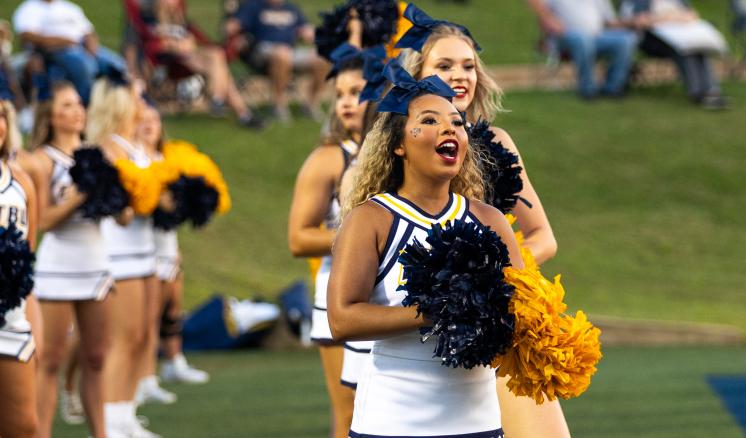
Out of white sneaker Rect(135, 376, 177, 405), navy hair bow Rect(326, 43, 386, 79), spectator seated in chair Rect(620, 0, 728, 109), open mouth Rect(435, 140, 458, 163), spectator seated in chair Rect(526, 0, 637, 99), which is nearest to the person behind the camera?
open mouth Rect(435, 140, 458, 163)

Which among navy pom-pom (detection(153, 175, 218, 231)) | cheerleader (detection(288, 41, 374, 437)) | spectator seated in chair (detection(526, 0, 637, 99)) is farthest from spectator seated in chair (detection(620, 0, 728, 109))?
cheerleader (detection(288, 41, 374, 437))

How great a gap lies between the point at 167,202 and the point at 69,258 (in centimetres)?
131

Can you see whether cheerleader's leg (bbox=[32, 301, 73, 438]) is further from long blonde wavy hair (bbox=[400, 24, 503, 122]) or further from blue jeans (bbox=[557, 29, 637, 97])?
blue jeans (bbox=[557, 29, 637, 97])

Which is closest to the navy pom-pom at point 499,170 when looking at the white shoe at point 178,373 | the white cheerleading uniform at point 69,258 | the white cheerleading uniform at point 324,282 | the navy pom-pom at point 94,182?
the white cheerleading uniform at point 324,282

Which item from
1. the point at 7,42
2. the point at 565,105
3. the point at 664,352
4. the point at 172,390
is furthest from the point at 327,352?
the point at 565,105

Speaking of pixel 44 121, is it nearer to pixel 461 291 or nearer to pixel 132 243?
pixel 132 243

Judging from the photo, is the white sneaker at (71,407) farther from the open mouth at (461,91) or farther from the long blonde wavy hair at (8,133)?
the open mouth at (461,91)

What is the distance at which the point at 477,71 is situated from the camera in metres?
4.29

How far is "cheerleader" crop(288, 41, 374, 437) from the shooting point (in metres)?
4.78

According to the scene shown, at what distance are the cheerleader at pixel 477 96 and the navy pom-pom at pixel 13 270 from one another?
4.43ft

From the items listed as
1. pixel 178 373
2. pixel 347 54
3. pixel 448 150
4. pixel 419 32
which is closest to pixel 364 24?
pixel 347 54

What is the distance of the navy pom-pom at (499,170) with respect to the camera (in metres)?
3.87

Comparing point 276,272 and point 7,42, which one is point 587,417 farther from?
point 7,42


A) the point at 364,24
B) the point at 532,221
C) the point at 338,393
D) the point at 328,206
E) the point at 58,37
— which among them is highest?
the point at 364,24
